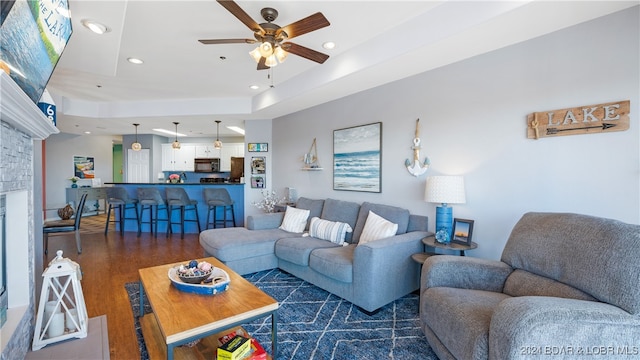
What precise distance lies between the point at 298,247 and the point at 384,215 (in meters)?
1.01

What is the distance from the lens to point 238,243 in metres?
3.27

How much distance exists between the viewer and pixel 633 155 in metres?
1.85

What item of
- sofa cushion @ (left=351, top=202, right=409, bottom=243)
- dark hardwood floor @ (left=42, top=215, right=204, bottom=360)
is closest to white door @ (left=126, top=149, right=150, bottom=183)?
dark hardwood floor @ (left=42, top=215, right=204, bottom=360)

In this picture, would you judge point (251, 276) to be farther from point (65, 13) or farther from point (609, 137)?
point (609, 137)

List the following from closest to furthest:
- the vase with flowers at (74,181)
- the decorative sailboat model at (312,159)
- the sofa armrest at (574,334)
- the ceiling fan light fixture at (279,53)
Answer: the sofa armrest at (574,334) < the ceiling fan light fixture at (279,53) < the decorative sailboat model at (312,159) < the vase with flowers at (74,181)

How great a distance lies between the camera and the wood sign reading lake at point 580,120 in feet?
6.22

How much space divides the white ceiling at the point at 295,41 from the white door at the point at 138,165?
382 cm

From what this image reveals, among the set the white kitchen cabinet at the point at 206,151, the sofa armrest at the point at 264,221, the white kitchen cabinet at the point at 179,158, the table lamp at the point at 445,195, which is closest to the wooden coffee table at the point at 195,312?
the table lamp at the point at 445,195

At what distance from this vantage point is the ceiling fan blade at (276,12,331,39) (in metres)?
1.93

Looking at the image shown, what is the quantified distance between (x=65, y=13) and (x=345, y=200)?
326 cm

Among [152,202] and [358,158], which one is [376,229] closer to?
[358,158]

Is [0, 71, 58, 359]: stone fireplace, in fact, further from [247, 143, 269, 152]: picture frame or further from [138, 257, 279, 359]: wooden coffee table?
[247, 143, 269, 152]: picture frame

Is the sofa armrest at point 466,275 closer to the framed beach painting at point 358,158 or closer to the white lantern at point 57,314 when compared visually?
the framed beach painting at point 358,158

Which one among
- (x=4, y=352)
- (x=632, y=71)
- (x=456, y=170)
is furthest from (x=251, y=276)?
(x=632, y=71)
